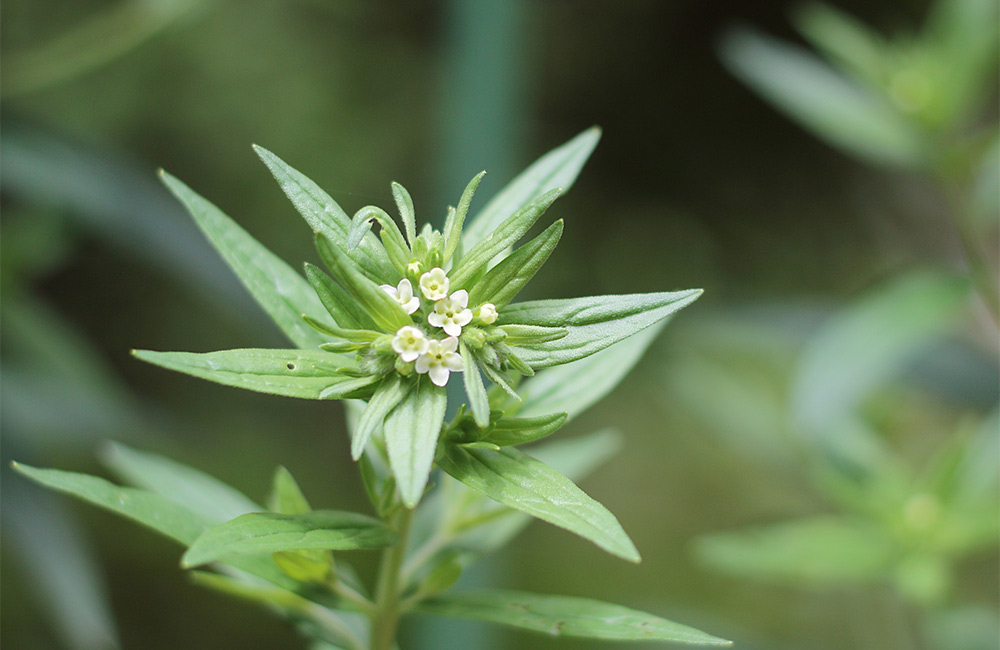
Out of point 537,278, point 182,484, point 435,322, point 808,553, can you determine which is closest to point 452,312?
point 435,322

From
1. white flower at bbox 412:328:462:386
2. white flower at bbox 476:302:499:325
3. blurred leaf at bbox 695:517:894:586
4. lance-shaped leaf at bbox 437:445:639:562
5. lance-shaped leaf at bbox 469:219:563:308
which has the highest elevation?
blurred leaf at bbox 695:517:894:586

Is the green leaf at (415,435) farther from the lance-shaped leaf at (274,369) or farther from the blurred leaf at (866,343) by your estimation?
the blurred leaf at (866,343)

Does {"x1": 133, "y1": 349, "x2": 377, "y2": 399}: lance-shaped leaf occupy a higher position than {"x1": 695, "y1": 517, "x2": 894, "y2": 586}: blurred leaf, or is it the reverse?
{"x1": 695, "y1": 517, "x2": 894, "y2": 586}: blurred leaf

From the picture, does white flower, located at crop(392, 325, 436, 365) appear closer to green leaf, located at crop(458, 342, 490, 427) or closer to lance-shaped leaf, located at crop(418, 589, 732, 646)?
green leaf, located at crop(458, 342, 490, 427)

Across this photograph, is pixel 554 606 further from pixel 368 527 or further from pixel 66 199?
pixel 66 199

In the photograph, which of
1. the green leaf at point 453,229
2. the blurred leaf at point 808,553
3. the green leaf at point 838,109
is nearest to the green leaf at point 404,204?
the green leaf at point 453,229

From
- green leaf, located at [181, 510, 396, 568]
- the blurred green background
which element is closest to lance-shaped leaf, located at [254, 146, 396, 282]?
green leaf, located at [181, 510, 396, 568]

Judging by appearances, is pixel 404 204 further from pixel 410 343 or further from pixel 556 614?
pixel 556 614
